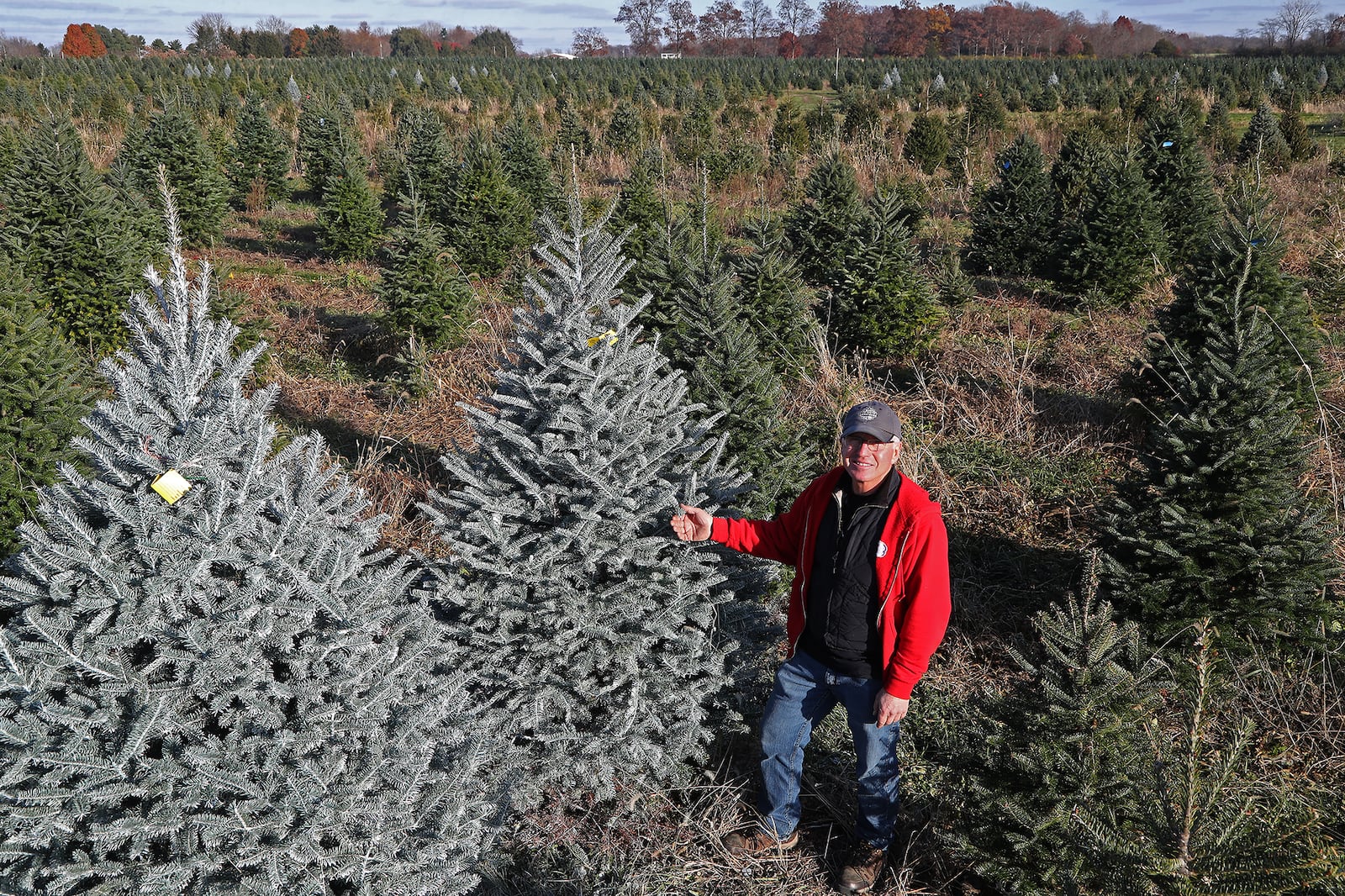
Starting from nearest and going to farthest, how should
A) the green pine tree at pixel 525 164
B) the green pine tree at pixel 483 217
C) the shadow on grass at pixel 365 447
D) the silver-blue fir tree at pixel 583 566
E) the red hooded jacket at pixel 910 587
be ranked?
the red hooded jacket at pixel 910 587 → the silver-blue fir tree at pixel 583 566 → the shadow on grass at pixel 365 447 → the green pine tree at pixel 483 217 → the green pine tree at pixel 525 164

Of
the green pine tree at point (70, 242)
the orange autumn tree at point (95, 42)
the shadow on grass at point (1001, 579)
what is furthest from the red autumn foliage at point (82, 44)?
the shadow on grass at point (1001, 579)

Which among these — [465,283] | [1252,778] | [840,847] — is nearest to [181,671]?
[840,847]

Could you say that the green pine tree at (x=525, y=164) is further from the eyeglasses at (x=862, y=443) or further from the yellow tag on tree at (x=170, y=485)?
the yellow tag on tree at (x=170, y=485)

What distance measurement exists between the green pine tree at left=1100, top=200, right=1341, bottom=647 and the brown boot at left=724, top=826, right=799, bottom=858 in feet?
6.22

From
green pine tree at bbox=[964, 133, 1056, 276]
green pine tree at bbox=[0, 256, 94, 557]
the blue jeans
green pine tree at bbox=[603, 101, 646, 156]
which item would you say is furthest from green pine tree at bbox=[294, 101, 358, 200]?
the blue jeans

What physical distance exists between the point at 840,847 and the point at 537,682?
1272 mm

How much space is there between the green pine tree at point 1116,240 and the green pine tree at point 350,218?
8271 mm

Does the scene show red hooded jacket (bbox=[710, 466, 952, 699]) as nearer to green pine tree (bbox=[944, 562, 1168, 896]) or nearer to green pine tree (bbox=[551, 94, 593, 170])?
green pine tree (bbox=[944, 562, 1168, 896])

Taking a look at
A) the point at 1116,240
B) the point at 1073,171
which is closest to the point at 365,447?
the point at 1116,240

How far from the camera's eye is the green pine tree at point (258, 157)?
14.2 m

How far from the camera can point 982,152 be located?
15.9m

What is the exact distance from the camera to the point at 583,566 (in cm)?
303

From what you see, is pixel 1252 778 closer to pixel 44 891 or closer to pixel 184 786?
pixel 184 786

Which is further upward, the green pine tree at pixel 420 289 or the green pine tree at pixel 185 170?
the green pine tree at pixel 185 170
